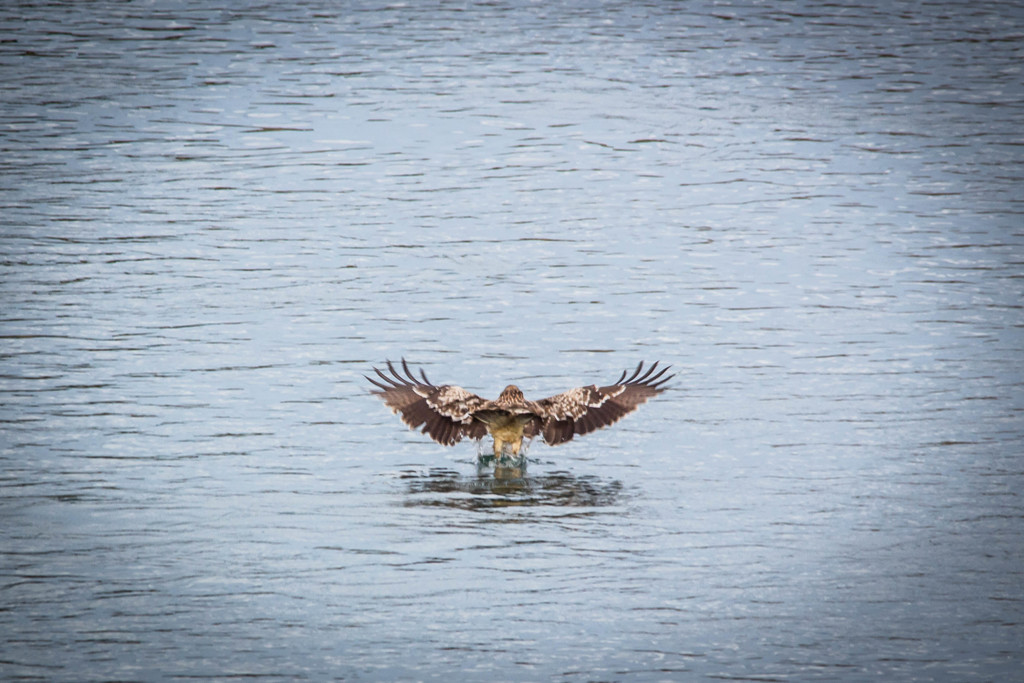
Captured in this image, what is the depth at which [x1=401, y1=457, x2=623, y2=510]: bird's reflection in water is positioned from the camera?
33.6 ft

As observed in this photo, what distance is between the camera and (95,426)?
38.8 ft

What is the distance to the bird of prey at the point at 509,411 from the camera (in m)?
11.4

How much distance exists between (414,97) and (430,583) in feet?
50.1

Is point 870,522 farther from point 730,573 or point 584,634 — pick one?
point 584,634

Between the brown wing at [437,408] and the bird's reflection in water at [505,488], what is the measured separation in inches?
17.0

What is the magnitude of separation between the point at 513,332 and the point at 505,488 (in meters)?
3.81

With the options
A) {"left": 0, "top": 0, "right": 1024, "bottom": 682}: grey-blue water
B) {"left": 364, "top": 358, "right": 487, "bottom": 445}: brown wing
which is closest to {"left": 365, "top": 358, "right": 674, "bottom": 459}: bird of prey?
{"left": 364, "top": 358, "right": 487, "bottom": 445}: brown wing

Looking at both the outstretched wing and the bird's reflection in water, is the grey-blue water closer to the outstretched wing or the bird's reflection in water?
the bird's reflection in water

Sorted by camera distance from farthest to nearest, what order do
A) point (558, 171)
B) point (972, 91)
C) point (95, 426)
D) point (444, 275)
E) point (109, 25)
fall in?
1. point (109, 25)
2. point (972, 91)
3. point (558, 171)
4. point (444, 275)
5. point (95, 426)

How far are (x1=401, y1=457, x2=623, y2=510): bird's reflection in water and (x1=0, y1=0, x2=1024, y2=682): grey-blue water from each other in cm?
6

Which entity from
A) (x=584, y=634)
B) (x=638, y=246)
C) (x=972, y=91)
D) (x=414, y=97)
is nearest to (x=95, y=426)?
(x=584, y=634)

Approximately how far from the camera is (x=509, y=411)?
444 inches

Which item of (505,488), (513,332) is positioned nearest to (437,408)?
(505,488)

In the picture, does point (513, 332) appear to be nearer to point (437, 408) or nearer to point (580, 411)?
point (580, 411)
